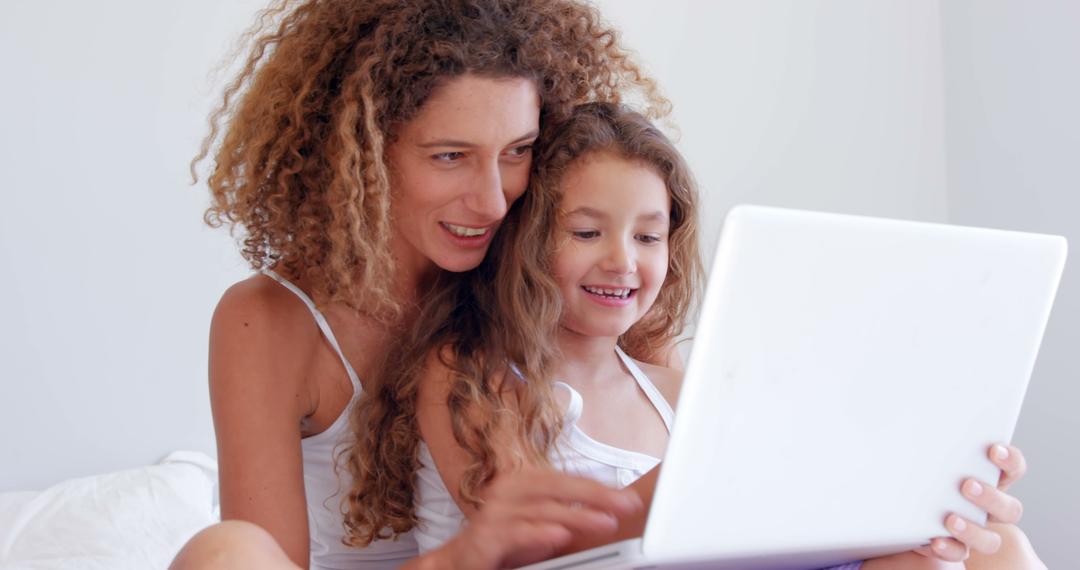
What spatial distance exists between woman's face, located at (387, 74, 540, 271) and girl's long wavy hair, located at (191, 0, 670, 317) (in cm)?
2

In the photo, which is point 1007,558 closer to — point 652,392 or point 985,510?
point 985,510

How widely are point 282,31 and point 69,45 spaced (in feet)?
2.42

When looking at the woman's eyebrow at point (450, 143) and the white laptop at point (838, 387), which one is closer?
the white laptop at point (838, 387)

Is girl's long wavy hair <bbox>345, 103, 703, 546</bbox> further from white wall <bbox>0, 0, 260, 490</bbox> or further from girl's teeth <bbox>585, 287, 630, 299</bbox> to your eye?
white wall <bbox>0, 0, 260, 490</bbox>

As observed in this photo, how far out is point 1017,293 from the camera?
886 mm

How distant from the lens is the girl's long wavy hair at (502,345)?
4.28 feet

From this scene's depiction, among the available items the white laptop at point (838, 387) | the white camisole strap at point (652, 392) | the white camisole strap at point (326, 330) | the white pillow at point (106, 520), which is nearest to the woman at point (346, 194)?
the white camisole strap at point (326, 330)

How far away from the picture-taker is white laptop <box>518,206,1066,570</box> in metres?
0.75

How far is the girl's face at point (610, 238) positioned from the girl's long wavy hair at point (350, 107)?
108 millimetres

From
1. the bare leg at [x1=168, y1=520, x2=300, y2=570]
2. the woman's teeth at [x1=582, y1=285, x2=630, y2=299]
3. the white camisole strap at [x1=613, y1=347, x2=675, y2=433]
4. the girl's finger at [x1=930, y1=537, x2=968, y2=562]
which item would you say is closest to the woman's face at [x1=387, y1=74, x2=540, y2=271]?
the woman's teeth at [x1=582, y1=285, x2=630, y2=299]

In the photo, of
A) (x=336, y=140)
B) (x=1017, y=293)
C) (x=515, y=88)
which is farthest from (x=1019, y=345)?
(x=336, y=140)

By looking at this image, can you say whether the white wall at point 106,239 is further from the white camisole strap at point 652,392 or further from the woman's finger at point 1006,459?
the woman's finger at point 1006,459

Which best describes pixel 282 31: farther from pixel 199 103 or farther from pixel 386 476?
pixel 199 103

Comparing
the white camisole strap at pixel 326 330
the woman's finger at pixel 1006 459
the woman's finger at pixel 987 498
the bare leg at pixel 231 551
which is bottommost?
the bare leg at pixel 231 551
